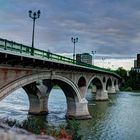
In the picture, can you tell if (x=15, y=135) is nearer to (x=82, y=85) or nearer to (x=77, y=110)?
(x=77, y=110)

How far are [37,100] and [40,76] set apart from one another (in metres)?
17.3

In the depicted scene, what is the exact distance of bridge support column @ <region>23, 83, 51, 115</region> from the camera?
54031 mm

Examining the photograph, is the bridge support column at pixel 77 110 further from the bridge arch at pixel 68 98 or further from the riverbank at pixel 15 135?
the riverbank at pixel 15 135

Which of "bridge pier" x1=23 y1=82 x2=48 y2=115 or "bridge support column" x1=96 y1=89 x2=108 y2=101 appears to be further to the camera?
"bridge support column" x1=96 y1=89 x2=108 y2=101

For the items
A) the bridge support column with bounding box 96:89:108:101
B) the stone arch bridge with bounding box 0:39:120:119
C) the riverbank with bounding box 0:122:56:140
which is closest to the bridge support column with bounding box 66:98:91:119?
the stone arch bridge with bounding box 0:39:120:119

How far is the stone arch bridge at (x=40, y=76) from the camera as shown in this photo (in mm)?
28672

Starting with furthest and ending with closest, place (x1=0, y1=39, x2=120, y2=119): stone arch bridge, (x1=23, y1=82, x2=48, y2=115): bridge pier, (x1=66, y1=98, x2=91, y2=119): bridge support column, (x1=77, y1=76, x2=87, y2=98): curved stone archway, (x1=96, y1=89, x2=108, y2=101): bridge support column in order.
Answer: (x1=96, y1=89, x2=108, y2=101): bridge support column, (x1=77, y1=76, x2=87, y2=98): curved stone archway, (x1=23, y1=82, x2=48, y2=115): bridge pier, (x1=66, y1=98, x2=91, y2=119): bridge support column, (x1=0, y1=39, x2=120, y2=119): stone arch bridge

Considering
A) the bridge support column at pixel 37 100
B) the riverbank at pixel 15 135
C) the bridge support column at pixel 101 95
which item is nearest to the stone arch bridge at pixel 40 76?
the bridge support column at pixel 37 100

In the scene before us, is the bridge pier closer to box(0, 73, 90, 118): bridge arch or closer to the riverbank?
box(0, 73, 90, 118): bridge arch

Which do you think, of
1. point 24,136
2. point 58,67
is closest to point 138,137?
point 58,67

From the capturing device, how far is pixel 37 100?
180 ft

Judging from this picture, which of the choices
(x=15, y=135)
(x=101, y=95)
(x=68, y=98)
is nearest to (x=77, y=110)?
(x=68, y=98)

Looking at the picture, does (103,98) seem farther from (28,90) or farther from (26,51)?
(26,51)

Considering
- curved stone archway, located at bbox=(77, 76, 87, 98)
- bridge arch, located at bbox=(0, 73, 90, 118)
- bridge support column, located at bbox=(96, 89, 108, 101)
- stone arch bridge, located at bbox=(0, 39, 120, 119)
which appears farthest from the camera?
bridge support column, located at bbox=(96, 89, 108, 101)
